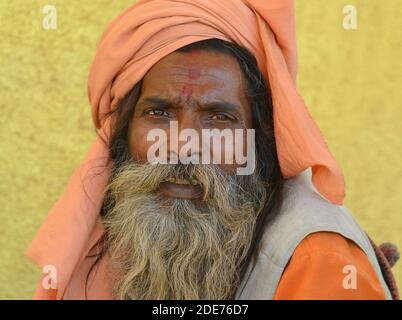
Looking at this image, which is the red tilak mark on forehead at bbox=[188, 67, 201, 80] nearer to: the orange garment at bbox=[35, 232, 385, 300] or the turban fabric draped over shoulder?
the turban fabric draped over shoulder

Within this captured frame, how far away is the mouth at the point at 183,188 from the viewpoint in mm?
2123

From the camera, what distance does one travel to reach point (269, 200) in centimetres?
223

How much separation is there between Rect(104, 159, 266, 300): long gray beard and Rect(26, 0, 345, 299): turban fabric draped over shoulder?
0.52 feet

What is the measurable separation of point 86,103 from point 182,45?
1206mm

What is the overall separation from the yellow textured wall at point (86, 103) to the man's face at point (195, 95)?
3.53ft

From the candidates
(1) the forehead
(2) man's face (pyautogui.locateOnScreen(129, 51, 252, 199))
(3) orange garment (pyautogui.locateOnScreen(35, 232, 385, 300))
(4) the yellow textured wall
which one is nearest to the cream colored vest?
(3) orange garment (pyautogui.locateOnScreen(35, 232, 385, 300))

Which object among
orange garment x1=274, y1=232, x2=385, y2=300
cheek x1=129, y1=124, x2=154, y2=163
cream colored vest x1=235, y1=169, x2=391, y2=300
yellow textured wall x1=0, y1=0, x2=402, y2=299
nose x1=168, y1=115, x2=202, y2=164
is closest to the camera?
orange garment x1=274, y1=232, x2=385, y2=300

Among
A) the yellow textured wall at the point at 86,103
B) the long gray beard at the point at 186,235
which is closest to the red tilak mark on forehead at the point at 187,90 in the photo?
the long gray beard at the point at 186,235

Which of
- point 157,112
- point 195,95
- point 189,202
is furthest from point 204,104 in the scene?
point 189,202

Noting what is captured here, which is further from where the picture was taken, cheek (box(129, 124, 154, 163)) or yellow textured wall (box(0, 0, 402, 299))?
yellow textured wall (box(0, 0, 402, 299))

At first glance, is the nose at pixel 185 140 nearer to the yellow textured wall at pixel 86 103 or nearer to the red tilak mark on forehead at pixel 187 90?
the red tilak mark on forehead at pixel 187 90

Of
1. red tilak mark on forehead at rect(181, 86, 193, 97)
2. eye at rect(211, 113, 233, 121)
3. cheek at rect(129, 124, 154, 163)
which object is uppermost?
red tilak mark on forehead at rect(181, 86, 193, 97)

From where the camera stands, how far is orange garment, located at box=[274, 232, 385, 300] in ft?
6.12
